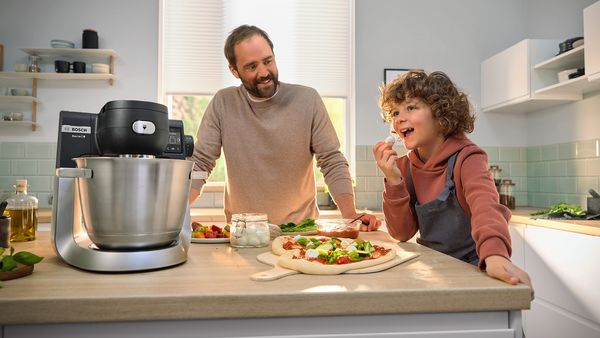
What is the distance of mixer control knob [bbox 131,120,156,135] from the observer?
3.04ft

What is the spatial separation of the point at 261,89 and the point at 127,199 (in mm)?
1214

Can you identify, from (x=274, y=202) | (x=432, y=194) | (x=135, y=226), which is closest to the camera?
(x=135, y=226)

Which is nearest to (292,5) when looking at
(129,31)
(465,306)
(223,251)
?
(129,31)

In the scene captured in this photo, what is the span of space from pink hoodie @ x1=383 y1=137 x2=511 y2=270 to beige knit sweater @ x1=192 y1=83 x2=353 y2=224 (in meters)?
0.63

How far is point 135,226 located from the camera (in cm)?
92

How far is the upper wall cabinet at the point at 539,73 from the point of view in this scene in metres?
2.60

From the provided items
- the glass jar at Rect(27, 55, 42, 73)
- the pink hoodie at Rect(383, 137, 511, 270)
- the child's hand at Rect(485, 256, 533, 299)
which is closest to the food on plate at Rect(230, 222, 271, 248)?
the pink hoodie at Rect(383, 137, 511, 270)

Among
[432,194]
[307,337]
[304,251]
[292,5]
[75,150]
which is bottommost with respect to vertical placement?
[307,337]

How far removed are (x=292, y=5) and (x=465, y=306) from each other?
10.9 ft

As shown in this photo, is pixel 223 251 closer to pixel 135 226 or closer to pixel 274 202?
pixel 135 226

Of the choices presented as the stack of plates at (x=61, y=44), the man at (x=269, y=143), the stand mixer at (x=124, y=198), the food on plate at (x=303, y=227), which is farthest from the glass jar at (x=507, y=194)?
the stack of plates at (x=61, y=44)

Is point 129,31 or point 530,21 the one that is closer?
Answer: point 129,31

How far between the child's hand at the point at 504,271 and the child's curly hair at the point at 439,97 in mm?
664

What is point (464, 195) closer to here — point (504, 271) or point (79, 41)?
point (504, 271)
